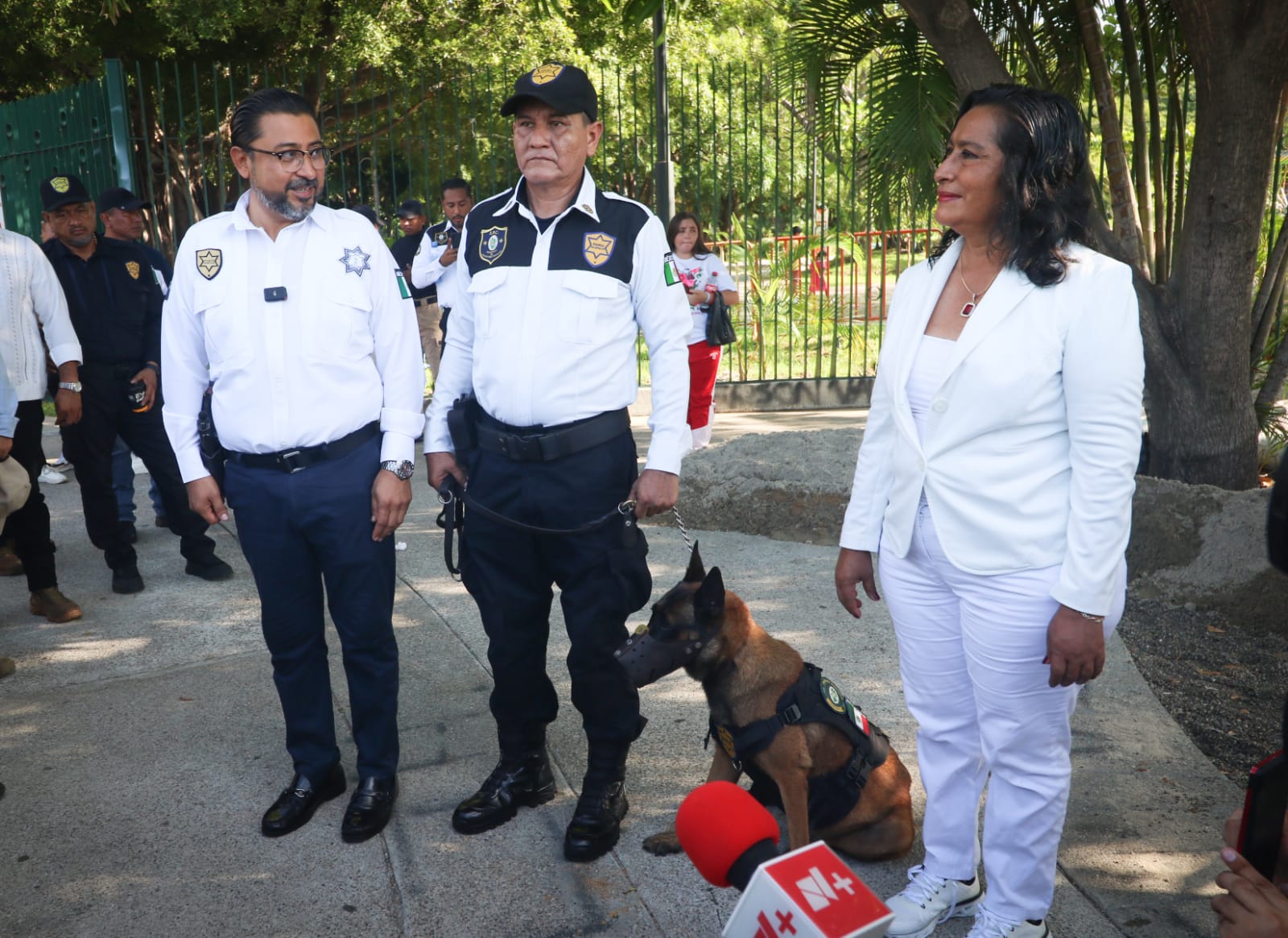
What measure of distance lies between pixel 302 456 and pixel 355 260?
0.62 m

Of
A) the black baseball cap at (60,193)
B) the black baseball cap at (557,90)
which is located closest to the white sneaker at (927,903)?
the black baseball cap at (557,90)

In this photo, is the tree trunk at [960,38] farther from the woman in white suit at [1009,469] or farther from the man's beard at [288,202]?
the man's beard at [288,202]

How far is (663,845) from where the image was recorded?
318cm

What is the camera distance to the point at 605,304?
3.11m

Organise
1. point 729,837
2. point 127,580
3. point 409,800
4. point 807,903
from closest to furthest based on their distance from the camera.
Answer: point 807,903 → point 729,837 → point 409,800 → point 127,580

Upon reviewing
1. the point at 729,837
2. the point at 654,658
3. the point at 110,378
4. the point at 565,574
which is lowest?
the point at 654,658

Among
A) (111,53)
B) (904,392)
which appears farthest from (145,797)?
(111,53)

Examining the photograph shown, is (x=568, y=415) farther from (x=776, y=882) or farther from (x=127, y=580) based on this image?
(x=127, y=580)

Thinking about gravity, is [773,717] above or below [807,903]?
below

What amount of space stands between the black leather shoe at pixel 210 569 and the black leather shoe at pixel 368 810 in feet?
9.13

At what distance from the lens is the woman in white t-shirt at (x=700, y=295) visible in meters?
8.25

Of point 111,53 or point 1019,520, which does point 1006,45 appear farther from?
point 111,53

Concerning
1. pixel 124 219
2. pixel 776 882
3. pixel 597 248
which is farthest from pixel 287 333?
pixel 124 219

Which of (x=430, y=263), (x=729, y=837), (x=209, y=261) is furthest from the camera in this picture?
(x=430, y=263)
